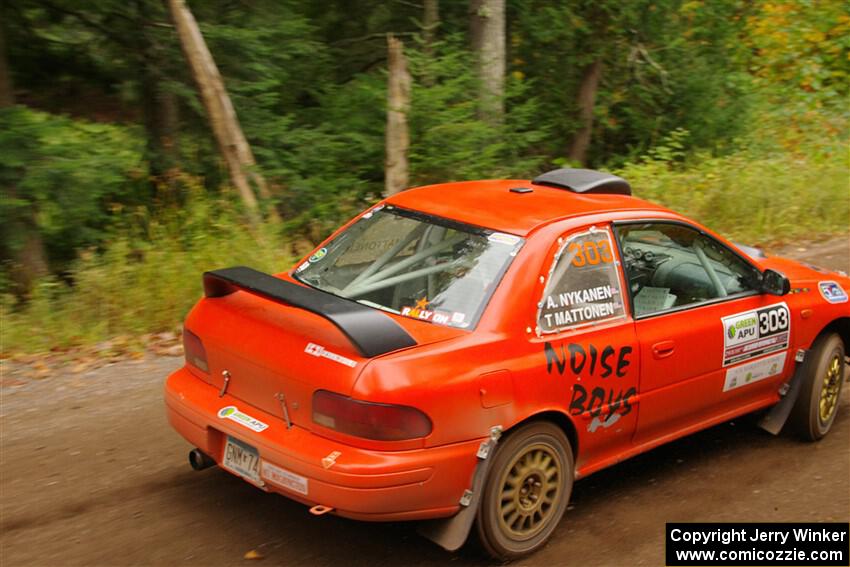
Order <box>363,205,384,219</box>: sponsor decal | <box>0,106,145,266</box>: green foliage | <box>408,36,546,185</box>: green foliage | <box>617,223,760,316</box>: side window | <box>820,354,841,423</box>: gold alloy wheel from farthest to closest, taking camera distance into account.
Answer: <box>408,36,546,185</box>: green foliage
<box>0,106,145,266</box>: green foliage
<box>820,354,841,423</box>: gold alloy wheel
<box>363,205,384,219</box>: sponsor decal
<box>617,223,760,316</box>: side window

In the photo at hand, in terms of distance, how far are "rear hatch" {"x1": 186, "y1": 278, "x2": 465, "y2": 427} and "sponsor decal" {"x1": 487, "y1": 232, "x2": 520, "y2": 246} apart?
590 mm

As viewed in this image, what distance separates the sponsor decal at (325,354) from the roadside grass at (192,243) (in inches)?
147

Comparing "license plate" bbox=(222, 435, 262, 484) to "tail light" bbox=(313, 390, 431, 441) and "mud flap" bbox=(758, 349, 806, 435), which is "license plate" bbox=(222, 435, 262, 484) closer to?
"tail light" bbox=(313, 390, 431, 441)

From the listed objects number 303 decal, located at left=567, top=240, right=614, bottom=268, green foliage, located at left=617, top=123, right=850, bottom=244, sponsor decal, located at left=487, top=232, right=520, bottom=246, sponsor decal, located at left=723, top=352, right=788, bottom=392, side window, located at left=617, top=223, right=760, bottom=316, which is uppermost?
sponsor decal, located at left=487, top=232, right=520, bottom=246

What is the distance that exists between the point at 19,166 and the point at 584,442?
600 cm

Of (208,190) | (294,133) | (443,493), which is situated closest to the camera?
(443,493)

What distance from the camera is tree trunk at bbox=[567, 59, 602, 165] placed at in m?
16.0

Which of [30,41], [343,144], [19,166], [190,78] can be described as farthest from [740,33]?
[19,166]

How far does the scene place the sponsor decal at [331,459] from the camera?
3791mm

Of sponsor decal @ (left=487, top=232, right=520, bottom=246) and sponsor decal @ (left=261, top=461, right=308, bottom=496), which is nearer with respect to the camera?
sponsor decal @ (left=261, top=461, right=308, bottom=496)

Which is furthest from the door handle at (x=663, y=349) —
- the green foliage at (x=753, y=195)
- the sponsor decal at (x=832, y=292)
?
the green foliage at (x=753, y=195)

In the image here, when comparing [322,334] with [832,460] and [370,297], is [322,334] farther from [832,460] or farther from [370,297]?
[832,460]

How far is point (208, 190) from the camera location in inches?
422

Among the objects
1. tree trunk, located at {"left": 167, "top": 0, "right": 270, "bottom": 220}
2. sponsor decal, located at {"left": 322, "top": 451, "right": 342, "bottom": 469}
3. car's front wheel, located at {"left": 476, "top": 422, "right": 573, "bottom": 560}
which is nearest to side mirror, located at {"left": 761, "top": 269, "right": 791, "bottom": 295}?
car's front wheel, located at {"left": 476, "top": 422, "right": 573, "bottom": 560}
